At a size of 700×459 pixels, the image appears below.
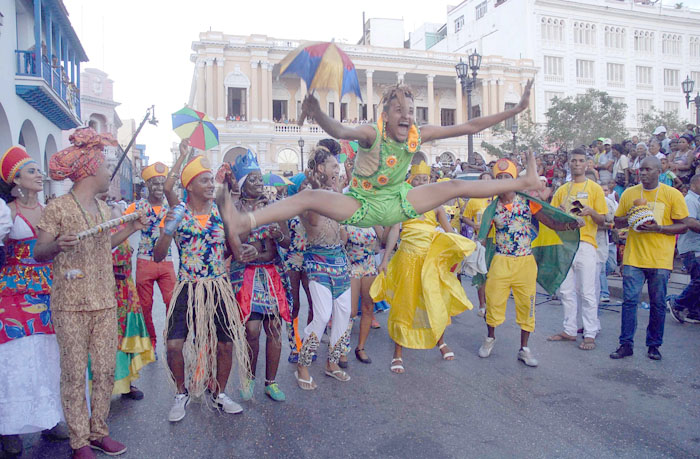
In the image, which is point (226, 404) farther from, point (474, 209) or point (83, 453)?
point (474, 209)

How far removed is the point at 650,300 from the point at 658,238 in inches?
26.5

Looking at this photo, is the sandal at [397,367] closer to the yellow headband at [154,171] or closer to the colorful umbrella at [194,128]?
the colorful umbrella at [194,128]

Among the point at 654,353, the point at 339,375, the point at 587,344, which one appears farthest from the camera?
the point at 587,344

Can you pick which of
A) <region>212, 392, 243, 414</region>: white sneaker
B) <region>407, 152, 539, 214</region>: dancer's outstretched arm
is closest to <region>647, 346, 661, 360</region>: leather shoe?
<region>407, 152, 539, 214</region>: dancer's outstretched arm

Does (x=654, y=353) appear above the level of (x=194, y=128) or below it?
below

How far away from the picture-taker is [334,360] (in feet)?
17.1

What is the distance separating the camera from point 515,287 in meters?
5.68

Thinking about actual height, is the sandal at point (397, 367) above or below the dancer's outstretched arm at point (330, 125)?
below

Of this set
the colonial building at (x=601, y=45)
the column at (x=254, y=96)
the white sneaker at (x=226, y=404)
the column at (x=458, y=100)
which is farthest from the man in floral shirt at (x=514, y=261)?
the colonial building at (x=601, y=45)

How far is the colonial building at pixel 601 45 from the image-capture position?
48.9m

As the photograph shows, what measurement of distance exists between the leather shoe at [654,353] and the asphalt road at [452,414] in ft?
0.28

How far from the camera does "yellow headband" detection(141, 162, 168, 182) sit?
5641 mm

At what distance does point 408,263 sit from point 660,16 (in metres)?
60.4

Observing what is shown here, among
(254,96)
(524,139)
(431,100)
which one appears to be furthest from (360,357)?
(431,100)
